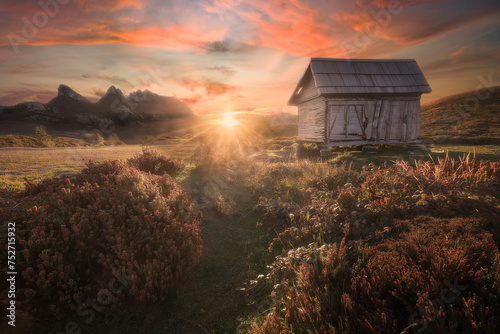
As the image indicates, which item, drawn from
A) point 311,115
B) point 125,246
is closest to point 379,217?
point 125,246

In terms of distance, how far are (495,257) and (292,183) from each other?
5.82m

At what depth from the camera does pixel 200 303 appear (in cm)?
348

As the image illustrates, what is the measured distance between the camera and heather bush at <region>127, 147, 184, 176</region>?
7879 mm

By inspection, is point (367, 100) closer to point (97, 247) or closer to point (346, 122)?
point (346, 122)

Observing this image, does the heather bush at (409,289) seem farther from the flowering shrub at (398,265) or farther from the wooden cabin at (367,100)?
the wooden cabin at (367,100)

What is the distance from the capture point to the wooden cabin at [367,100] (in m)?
15.0

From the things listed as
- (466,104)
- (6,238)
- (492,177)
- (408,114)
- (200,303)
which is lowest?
(200,303)

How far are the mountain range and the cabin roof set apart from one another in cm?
11361

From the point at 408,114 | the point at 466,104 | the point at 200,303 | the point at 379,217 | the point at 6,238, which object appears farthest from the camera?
the point at 466,104

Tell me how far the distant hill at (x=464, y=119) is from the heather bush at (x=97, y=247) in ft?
87.3

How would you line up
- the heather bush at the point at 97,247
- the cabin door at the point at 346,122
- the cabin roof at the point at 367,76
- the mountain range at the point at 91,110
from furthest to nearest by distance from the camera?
1. the mountain range at the point at 91,110
2. the cabin door at the point at 346,122
3. the cabin roof at the point at 367,76
4. the heather bush at the point at 97,247

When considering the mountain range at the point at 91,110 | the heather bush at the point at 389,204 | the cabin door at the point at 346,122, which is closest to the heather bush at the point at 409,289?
the heather bush at the point at 389,204

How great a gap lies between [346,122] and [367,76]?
3.64m

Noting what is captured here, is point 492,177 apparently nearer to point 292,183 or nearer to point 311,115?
point 292,183
